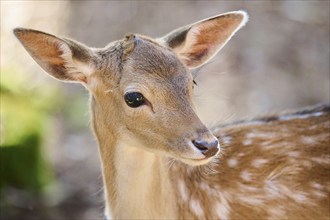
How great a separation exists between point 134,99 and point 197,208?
A: 868mm

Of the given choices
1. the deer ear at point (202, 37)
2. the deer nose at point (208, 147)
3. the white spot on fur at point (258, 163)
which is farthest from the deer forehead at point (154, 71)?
the white spot on fur at point (258, 163)

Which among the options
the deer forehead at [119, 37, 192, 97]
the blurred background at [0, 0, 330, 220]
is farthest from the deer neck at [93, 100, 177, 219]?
the blurred background at [0, 0, 330, 220]

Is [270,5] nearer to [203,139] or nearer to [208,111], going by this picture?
[208,111]

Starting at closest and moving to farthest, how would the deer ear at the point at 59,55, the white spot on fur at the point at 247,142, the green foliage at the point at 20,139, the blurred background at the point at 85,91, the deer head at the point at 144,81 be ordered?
the deer head at the point at 144,81 < the deer ear at the point at 59,55 < the white spot on fur at the point at 247,142 < the green foliage at the point at 20,139 < the blurred background at the point at 85,91

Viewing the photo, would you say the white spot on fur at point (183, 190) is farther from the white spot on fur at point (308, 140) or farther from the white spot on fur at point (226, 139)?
the white spot on fur at point (308, 140)

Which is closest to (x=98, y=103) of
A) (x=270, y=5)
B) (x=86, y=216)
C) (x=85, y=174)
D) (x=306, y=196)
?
(x=306, y=196)

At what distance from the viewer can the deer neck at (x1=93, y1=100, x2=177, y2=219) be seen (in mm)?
4516

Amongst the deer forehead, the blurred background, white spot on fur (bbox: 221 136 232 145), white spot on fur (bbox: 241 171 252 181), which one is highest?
the deer forehead

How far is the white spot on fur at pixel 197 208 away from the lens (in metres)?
4.77

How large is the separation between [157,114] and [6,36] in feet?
16.9

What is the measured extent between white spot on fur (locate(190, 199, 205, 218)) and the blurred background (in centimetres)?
149

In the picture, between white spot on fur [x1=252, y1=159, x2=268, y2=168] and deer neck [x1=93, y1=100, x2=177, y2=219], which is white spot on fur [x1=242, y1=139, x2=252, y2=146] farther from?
deer neck [x1=93, y1=100, x2=177, y2=219]

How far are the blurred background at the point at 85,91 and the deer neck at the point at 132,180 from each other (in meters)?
1.62

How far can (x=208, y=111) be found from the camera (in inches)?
318
